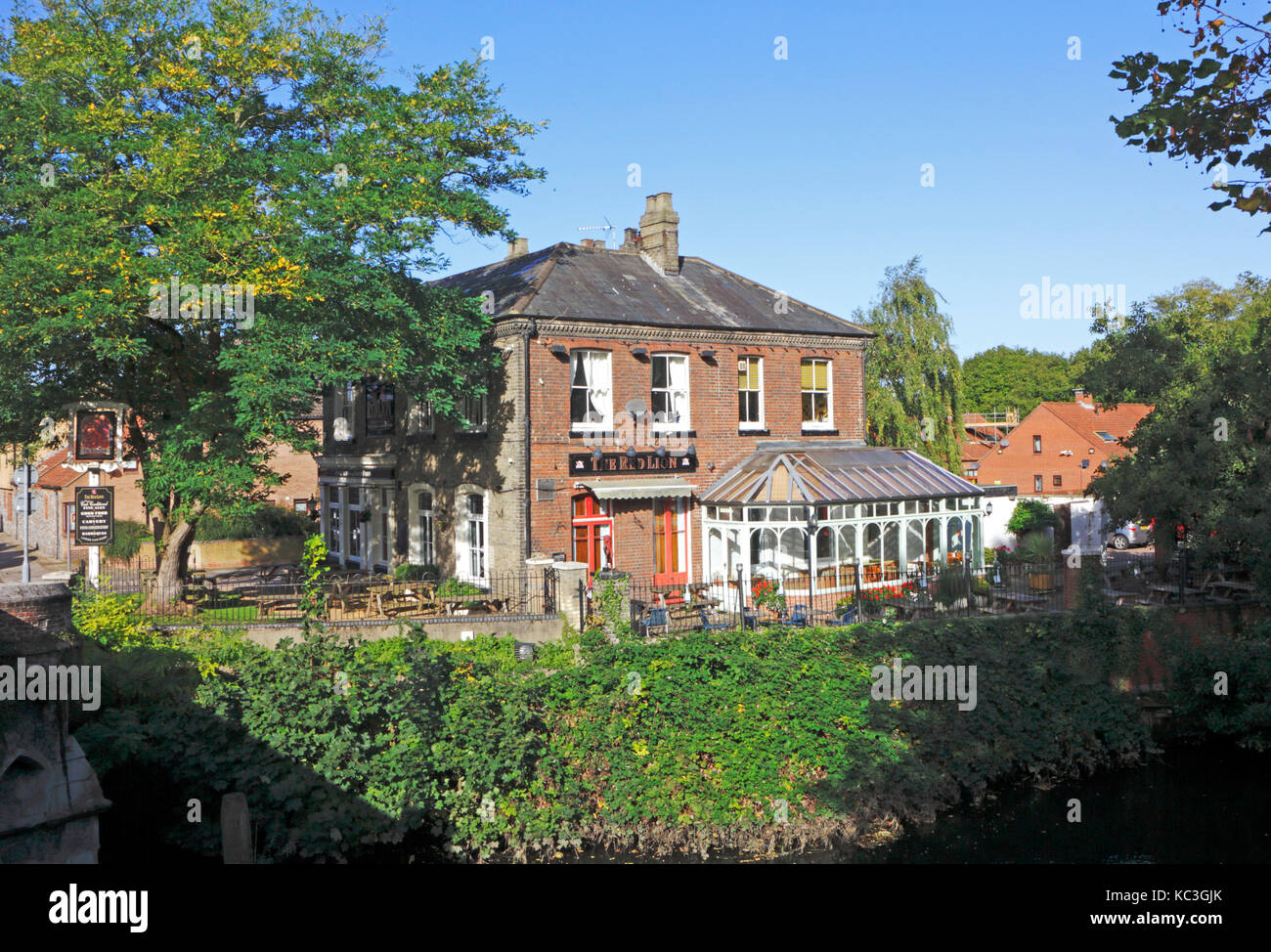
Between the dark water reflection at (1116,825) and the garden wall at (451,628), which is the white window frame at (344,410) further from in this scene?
the dark water reflection at (1116,825)

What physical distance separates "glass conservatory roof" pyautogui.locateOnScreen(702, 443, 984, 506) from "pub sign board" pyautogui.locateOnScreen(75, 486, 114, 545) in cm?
1288

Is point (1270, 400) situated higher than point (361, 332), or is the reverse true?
point (361, 332)

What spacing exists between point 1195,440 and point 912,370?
47.7ft

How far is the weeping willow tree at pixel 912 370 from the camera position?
35094 millimetres

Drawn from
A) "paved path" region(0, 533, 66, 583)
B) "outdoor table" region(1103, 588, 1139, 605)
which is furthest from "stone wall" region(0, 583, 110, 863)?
"outdoor table" region(1103, 588, 1139, 605)

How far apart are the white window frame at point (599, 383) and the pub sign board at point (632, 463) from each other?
2.57 ft

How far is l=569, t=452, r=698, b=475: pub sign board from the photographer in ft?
73.5

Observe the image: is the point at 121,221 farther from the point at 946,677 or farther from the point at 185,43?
the point at 946,677

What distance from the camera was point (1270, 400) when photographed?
19.9 metres

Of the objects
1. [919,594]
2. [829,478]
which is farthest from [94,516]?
[829,478]

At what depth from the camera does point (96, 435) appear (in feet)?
54.2

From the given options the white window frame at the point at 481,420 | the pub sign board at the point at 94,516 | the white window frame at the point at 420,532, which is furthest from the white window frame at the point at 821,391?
the pub sign board at the point at 94,516
